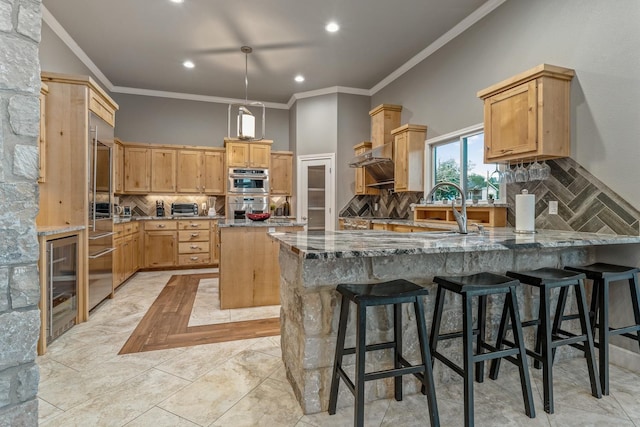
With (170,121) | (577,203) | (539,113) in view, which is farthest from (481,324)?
(170,121)

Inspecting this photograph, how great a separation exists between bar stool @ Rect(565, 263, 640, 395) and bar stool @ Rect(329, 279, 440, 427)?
1246 mm

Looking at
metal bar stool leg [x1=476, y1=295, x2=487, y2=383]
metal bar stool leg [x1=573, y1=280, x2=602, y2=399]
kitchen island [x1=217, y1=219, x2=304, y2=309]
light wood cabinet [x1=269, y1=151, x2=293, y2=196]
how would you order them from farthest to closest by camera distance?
1. light wood cabinet [x1=269, y1=151, x2=293, y2=196]
2. kitchen island [x1=217, y1=219, x2=304, y2=309]
3. metal bar stool leg [x1=476, y1=295, x2=487, y2=383]
4. metal bar stool leg [x1=573, y1=280, x2=602, y2=399]

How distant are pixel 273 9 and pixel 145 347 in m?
3.64

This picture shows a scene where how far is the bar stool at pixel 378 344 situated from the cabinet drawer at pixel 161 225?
4982mm

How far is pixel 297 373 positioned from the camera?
1.96 metres

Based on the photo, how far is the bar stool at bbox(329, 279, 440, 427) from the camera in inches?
61.7

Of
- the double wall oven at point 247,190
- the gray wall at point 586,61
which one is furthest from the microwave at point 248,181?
the gray wall at point 586,61

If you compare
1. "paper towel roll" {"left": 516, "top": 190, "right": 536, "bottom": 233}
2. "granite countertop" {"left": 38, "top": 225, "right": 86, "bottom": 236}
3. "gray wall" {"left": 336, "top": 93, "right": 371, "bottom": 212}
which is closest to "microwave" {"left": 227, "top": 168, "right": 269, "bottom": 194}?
"gray wall" {"left": 336, "top": 93, "right": 371, "bottom": 212}

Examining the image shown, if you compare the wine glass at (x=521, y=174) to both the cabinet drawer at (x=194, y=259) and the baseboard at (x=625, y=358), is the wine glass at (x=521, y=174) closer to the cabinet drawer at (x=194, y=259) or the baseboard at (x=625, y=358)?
the baseboard at (x=625, y=358)

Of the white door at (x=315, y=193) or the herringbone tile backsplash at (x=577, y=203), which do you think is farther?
the white door at (x=315, y=193)

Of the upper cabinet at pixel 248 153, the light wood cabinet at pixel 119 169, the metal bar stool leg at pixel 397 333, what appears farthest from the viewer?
the upper cabinet at pixel 248 153

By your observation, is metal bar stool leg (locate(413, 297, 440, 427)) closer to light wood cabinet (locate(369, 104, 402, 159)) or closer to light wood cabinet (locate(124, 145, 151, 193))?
light wood cabinet (locate(369, 104, 402, 159))

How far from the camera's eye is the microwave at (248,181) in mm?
6285

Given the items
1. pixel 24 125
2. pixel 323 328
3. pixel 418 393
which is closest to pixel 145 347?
pixel 323 328
